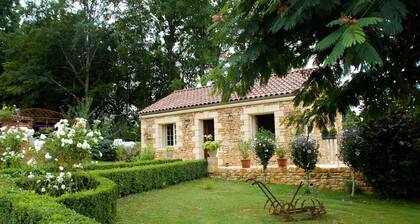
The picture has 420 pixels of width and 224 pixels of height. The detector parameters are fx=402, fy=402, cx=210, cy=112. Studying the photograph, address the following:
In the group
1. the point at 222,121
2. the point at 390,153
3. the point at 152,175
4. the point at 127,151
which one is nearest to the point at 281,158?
the point at 390,153

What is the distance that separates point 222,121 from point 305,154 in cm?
575

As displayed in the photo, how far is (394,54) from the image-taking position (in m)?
4.02

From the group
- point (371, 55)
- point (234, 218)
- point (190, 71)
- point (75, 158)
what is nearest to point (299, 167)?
point (234, 218)

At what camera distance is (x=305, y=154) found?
38.3 ft

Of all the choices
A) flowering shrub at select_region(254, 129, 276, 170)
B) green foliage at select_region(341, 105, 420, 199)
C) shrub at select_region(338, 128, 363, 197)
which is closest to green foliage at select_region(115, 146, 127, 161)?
flowering shrub at select_region(254, 129, 276, 170)

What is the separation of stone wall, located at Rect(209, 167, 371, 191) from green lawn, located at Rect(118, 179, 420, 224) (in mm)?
539

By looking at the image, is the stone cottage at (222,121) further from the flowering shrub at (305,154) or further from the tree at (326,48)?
the tree at (326,48)

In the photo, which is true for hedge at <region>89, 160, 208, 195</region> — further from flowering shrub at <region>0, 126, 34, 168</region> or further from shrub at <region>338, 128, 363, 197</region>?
shrub at <region>338, 128, 363, 197</region>

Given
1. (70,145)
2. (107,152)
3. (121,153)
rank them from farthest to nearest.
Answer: (107,152) < (121,153) < (70,145)

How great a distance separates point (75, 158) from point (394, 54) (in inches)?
233

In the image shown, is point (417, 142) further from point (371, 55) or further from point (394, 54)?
point (371, 55)

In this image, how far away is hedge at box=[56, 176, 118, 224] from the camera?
234 inches

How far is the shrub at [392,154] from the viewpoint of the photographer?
405 inches

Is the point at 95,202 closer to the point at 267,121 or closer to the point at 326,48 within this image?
the point at 326,48
